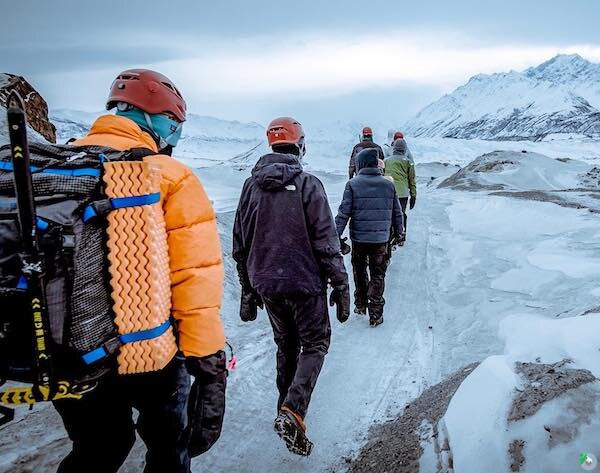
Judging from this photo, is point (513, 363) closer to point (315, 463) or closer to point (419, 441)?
point (419, 441)

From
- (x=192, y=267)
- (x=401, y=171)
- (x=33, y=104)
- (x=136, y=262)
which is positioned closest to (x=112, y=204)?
(x=136, y=262)

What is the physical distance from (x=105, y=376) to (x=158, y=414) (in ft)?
0.91

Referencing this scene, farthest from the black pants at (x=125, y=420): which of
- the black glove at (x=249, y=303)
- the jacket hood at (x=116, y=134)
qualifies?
the black glove at (x=249, y=303)

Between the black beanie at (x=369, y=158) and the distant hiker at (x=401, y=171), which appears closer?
the black beanie at (x=369, y=158)

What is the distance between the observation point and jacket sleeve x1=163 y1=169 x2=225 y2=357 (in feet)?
5.99

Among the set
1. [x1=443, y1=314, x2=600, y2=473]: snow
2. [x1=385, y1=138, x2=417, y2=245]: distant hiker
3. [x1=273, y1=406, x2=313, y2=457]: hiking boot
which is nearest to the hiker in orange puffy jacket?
[x1=273, y1=406, x2=313, y2=457]: hiking boot

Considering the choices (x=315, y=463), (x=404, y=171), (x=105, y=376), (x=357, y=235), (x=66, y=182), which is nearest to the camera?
(x=66, y=182)

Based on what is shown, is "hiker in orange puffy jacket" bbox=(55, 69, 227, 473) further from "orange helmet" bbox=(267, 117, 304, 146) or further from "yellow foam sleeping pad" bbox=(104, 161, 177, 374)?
"orange helmet" bbox=(267, 117, 304, 146)

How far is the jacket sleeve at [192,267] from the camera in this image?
71.9 inches

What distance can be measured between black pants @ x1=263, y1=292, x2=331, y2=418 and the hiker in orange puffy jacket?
116cm

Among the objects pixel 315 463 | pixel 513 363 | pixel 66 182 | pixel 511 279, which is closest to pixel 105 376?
→ pixel 66 182

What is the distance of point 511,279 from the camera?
6.15m

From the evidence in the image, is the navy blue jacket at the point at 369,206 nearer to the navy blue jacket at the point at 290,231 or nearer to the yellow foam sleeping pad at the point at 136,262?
the navy blue jacket at the point at 290,231

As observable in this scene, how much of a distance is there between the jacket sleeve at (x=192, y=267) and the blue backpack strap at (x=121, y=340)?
116mm
